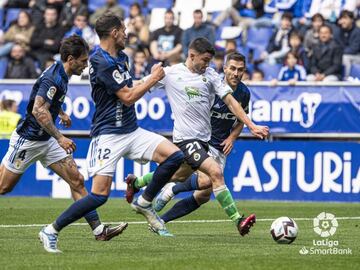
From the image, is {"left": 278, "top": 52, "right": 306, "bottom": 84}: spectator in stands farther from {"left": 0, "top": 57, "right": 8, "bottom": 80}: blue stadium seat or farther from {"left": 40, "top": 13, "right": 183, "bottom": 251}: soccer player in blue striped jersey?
{"left": 40, "top": 13, "right": 183, "bottom": 251}: soccer player in blue striped jersey

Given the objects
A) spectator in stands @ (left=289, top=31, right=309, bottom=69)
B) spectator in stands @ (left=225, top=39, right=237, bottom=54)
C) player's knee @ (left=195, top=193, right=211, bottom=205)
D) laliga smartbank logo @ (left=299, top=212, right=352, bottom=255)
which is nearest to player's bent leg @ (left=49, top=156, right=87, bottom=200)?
player's knee @ (left=195, top=193, right=211, bottom=205)

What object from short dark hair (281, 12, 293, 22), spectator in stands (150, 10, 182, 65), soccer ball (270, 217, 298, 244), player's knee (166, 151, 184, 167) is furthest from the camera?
spectator in stands (150, 10, 182, 65)

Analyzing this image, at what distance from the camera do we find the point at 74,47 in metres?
12.2

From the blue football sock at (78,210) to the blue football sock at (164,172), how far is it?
1020 millimetres

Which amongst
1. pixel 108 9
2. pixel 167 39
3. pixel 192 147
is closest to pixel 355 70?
pixel 167 39

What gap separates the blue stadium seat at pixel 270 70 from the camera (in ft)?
78.3

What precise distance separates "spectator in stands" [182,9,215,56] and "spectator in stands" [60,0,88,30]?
3.24 metres

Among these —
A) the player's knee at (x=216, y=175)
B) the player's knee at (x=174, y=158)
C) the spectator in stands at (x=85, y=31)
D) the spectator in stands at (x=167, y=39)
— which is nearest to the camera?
the player's knee at (x=174, y=158)

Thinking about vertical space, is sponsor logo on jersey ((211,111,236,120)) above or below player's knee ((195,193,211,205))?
above

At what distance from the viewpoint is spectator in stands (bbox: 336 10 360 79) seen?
23.2 m

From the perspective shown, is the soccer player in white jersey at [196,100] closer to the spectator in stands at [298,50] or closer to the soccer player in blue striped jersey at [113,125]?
the soccer player in blue striped jersey at [113,125]

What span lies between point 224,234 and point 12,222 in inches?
136

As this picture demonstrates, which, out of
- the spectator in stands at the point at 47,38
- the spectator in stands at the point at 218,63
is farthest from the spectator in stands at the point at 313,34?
the spectator in stands at the point at 47,38

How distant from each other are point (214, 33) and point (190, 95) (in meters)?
11.7
